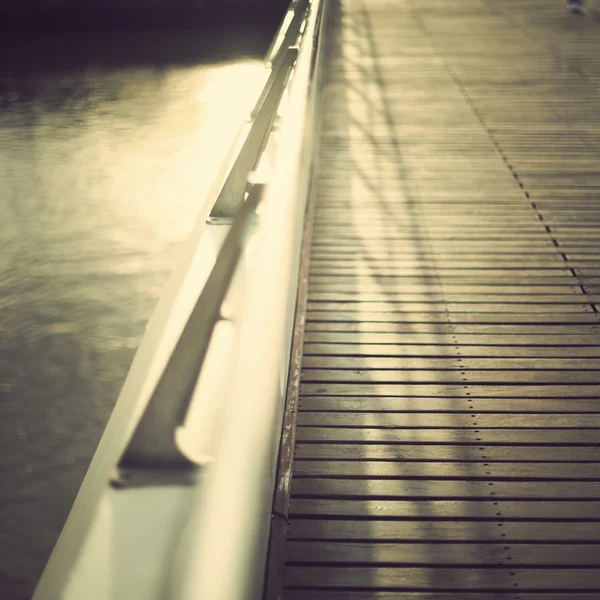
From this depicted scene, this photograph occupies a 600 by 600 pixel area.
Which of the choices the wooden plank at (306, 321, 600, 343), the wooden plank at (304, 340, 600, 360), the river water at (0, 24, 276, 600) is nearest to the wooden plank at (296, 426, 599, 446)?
the wooden plank at (304, 340, 600, 360)

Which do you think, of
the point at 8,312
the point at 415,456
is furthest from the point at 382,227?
the point at 8,312

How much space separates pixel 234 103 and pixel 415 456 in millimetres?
9131

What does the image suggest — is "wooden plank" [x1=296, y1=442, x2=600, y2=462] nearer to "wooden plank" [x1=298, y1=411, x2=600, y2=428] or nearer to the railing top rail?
"wooden plank" [x1=298, y1=411, x2=600, y2=428]

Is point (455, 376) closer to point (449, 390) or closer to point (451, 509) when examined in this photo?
point (449, 390)

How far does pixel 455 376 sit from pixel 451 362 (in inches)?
3.5

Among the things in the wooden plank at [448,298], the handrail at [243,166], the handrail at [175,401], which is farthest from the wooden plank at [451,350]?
the handrail at [175,401]

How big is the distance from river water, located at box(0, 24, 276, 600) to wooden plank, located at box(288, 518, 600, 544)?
5.94 ft

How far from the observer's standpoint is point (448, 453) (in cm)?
216

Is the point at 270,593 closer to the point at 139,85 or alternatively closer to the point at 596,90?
the point at 596,90

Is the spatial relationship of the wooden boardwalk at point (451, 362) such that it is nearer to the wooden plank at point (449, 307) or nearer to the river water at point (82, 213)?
the wooden plank at point (449, 307)

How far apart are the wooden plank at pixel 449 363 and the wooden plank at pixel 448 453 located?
42 centimetres

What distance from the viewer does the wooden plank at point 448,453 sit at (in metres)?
2.14

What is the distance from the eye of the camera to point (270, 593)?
1.71 m

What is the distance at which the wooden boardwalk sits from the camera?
6.03 ft
